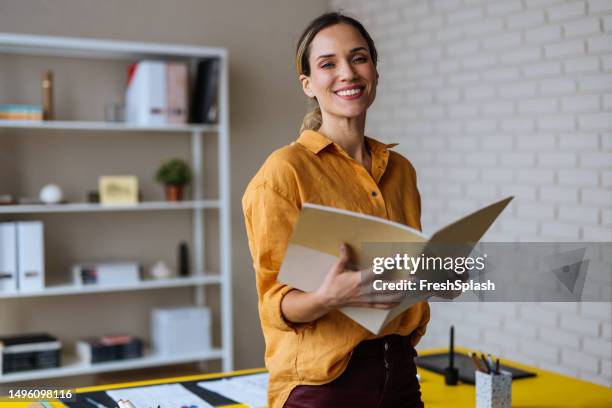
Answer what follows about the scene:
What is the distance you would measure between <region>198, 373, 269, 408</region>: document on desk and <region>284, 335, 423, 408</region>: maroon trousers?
58 cm

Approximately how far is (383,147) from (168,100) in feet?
8.70

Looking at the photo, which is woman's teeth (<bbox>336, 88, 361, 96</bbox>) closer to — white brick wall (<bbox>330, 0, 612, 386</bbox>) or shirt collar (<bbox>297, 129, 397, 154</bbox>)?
shirt collar (<bbox>297, 129, 397, 154</bbox>)

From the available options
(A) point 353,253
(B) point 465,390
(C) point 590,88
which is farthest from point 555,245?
(A) point 353,253

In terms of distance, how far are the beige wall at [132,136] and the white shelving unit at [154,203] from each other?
0.27 feet

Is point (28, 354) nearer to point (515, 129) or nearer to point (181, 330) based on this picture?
point (181, 330)

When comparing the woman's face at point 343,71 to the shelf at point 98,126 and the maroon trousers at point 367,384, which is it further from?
the shelf at point 98,126

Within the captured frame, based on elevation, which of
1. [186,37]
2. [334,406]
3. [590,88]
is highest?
[186,37]

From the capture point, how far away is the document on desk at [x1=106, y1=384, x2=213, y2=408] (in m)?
2.11

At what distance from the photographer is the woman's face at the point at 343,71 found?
65.5 inches

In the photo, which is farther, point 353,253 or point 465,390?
point 465,390

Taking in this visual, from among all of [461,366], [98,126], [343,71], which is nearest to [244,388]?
[461,366]

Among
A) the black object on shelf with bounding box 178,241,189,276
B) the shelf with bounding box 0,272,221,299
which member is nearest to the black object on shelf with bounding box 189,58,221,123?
the black object on shelf with bounding box 178,241,189,276

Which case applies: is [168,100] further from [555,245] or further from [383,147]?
[383,147]

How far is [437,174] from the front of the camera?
169 inches
